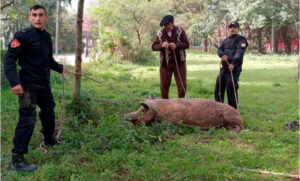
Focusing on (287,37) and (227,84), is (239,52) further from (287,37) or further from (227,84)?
(287,37)

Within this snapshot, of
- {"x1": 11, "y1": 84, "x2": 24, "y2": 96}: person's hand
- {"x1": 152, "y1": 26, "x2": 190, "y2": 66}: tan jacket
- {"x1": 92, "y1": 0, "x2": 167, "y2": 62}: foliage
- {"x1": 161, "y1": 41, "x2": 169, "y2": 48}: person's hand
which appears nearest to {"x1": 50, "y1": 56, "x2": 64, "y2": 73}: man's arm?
{"x1": 11, "y1": 84, "x2": 24, "y2": 96}: person's hand

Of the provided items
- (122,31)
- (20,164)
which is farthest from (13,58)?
(122,31)

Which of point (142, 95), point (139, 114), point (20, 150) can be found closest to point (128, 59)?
point (142, 95)

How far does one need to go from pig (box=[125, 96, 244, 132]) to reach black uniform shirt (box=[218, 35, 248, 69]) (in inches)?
50.9

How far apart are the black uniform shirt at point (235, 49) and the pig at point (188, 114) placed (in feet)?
4.24

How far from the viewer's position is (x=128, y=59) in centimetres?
1942

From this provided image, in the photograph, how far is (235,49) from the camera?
6.74 metres

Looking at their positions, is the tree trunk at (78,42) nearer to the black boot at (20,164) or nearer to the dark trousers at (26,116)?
the dark trousers at (26,116)

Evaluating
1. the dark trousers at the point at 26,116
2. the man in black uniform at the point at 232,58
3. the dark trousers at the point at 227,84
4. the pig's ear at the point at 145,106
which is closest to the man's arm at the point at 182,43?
the man in black uniform at the point at 232,58

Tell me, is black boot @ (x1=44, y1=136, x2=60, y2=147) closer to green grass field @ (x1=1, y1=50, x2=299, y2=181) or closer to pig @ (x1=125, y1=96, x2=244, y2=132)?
green grass field @ (x1=1, y1=50, x2=299, y2=181)

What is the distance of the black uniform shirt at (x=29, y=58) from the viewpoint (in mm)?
3965

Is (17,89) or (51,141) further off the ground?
(17,89)

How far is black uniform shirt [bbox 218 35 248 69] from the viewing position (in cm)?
652

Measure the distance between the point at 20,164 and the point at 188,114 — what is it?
2.85 metres
